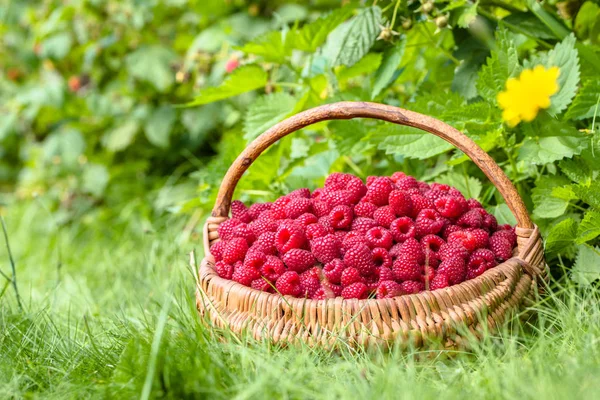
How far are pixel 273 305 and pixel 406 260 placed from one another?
261 mm

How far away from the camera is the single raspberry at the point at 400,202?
1331 mm

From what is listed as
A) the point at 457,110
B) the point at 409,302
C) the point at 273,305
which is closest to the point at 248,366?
the point at 273,305

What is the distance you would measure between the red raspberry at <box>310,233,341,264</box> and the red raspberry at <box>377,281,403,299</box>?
0.11 m

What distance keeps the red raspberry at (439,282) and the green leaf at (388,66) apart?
57 cm

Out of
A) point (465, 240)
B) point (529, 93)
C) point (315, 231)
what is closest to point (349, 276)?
point (315, 231)

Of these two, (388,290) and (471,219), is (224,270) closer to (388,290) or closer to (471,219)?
(388,290)

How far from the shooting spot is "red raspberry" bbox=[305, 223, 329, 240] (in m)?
1.30

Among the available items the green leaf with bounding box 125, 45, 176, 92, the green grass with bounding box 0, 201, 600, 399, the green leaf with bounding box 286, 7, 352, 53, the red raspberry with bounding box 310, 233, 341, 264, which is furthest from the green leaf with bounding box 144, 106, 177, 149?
the red raspberry with bounding box 310, 233, 341, 264

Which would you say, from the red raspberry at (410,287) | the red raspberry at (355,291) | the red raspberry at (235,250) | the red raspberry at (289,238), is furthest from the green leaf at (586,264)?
the red raspberry at (235,250)

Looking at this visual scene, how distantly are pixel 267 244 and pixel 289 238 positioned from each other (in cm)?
5

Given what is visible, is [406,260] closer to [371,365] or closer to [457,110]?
[371,365]

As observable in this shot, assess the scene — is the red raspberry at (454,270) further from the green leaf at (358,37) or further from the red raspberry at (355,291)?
the green leaf at (358,37)

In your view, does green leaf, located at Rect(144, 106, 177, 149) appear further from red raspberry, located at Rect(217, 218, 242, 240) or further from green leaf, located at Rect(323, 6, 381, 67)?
red raspberry, located at Rect(217, 218, 242, 240)

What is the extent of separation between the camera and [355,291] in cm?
119
